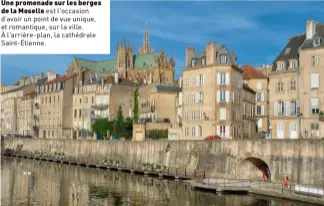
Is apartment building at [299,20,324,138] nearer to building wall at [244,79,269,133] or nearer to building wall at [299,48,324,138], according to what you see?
building wall at [299,48,324,138]

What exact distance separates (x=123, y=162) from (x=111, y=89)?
32326mm

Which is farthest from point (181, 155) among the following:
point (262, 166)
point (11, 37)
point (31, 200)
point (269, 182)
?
point (11, 37)

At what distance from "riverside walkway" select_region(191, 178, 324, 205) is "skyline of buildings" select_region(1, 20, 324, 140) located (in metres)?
13.1

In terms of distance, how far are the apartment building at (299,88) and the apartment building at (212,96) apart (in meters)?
7.90

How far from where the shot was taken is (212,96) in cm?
6462

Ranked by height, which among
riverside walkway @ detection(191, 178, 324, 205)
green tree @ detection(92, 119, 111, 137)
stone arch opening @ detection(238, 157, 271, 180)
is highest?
green tree @ detection(92, 119, 111, 137)

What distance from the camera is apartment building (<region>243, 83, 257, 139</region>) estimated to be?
2859 inches

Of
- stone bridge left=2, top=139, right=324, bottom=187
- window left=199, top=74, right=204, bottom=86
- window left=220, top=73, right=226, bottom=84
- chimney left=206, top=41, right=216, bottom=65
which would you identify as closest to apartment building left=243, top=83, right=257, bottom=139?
window left=220, top=73, right=226, bottom=84

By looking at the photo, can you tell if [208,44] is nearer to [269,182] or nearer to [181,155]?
[181,155]

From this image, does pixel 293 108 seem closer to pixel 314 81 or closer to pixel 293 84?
pixel 293 84

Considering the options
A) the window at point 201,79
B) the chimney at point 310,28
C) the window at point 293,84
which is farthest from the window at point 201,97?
the chimney at point 310,28

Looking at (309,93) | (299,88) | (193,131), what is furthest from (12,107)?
(309,93)

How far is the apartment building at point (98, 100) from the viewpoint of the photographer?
97.3 metres

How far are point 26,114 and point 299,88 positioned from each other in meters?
90.4
